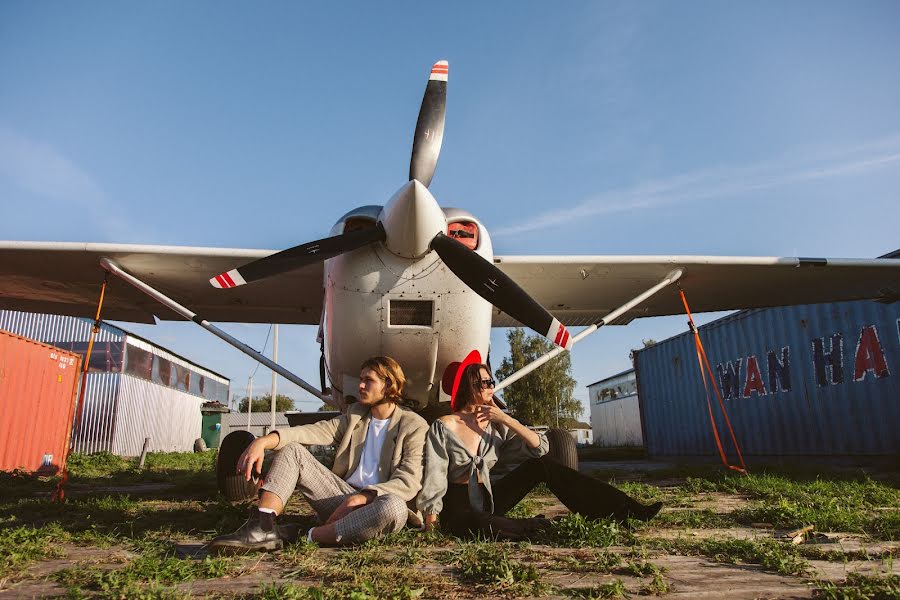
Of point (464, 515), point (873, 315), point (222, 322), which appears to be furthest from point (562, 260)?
point (873, 315)

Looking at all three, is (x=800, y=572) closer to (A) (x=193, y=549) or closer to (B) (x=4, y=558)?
(A) (x=193, y=549)

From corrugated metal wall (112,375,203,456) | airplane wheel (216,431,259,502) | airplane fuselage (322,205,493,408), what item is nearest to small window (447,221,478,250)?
airplane fuselage (322,205,493,408)

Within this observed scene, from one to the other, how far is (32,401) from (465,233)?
13.1 metres

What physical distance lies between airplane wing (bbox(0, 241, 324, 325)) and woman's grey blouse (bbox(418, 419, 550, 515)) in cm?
377

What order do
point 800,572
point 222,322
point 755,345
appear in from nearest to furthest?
point 800,572
point 222,322
point 755,345

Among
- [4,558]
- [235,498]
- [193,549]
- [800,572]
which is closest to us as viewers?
[800,572]

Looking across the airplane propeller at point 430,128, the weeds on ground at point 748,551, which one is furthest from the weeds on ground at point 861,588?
the airplane propeller at point 430,128

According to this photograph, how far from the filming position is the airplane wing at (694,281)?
6.94 meters

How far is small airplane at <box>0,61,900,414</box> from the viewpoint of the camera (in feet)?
16.6

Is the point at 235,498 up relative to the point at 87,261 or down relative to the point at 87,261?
down

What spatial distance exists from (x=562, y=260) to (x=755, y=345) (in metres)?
9.44

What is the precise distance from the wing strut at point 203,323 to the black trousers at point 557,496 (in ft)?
11.5

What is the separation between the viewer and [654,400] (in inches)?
746

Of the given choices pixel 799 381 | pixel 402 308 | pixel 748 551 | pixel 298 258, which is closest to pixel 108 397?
pixel 298 258
